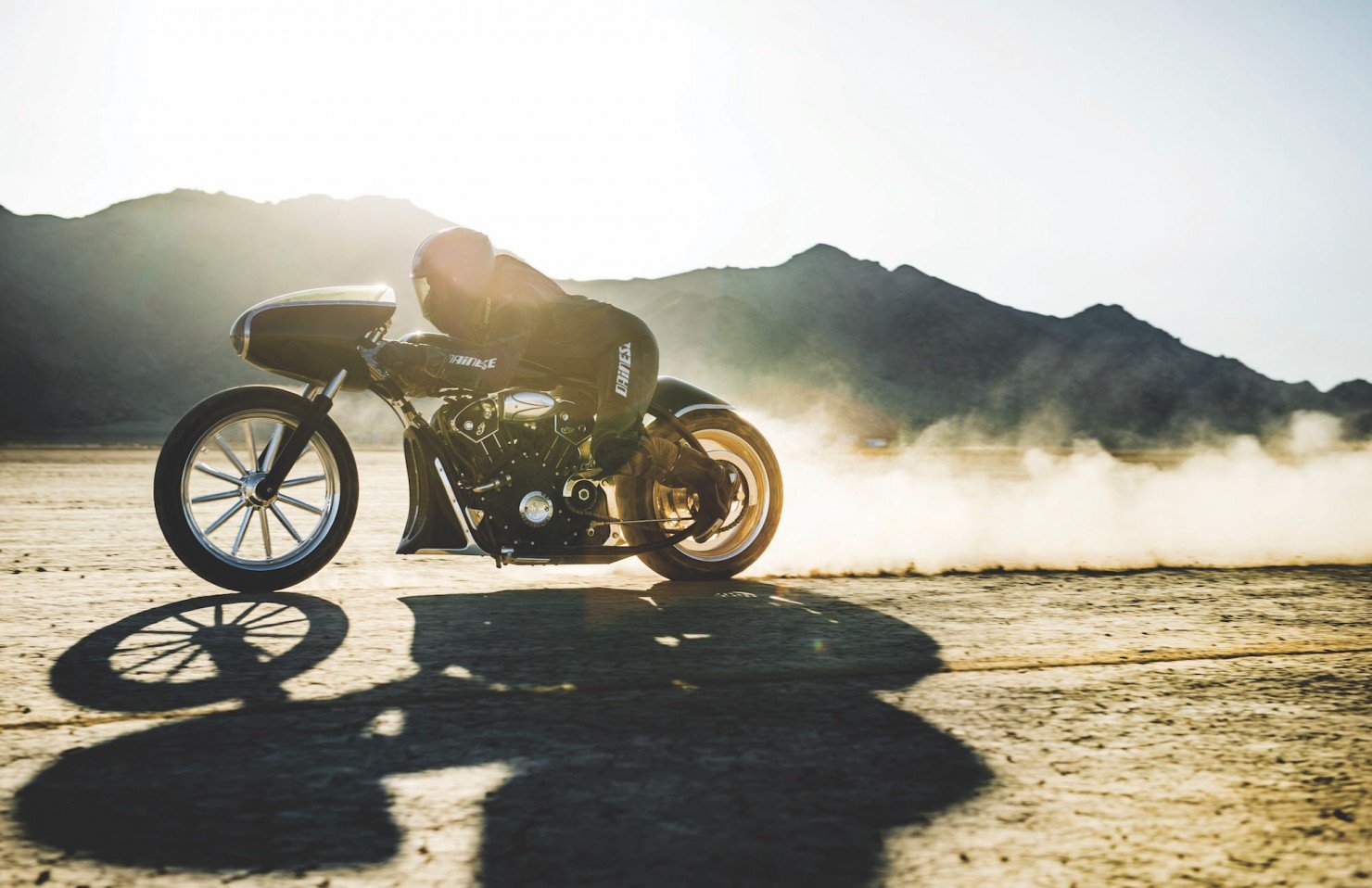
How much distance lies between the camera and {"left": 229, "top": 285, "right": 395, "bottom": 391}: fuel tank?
16.8 feet

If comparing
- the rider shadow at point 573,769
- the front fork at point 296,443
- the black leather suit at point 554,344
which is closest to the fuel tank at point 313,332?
the front fork at point 296,443

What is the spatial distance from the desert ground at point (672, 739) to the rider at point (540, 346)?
0.81m

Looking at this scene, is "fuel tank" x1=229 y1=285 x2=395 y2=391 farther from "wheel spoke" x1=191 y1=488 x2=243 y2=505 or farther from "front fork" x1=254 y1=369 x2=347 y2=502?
"wheel spoke" x1=191 y1=488 x2=243 y2=505

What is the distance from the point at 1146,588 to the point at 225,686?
15.3 ft

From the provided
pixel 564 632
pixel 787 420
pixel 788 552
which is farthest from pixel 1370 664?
pixel 787 420

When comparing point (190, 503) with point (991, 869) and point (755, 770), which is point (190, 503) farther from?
point (991, 869)

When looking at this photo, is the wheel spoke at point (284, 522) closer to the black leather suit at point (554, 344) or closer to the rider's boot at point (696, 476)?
the black leather suit at point (554, 344)

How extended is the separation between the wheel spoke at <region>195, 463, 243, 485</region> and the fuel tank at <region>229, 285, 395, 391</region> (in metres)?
0.56

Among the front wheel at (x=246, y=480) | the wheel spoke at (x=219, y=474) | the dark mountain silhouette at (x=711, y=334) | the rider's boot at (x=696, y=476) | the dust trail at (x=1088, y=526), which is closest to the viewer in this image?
the front wheel at (x=246, y=480)

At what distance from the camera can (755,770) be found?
2588 millimetres

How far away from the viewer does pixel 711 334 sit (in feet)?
433

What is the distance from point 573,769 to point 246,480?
3.28 m

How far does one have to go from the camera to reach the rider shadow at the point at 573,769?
2086 millimetres

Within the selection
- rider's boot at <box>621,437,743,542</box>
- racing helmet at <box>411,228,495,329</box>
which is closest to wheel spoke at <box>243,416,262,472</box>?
racing helmet at <box>411,228,495,329</box>
